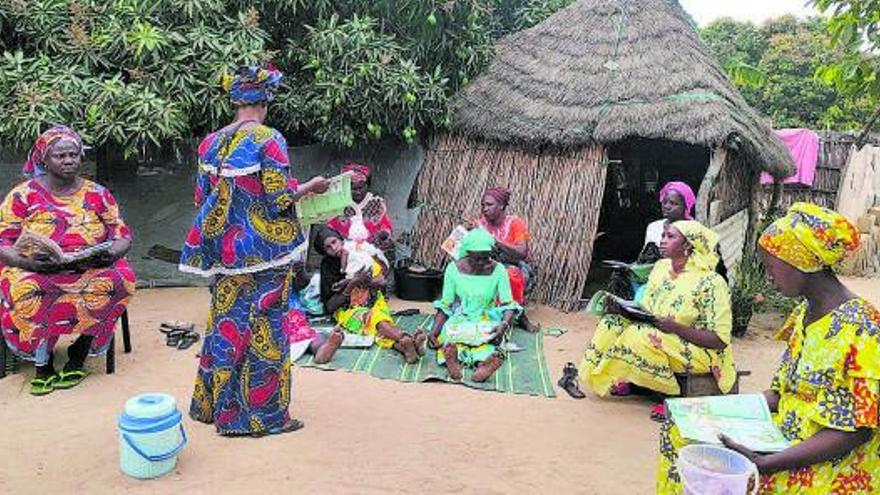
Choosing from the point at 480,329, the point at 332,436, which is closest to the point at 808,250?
the point at 332,436

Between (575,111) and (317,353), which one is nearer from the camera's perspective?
(317,353)

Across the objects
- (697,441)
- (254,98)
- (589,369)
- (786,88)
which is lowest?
(589,369)

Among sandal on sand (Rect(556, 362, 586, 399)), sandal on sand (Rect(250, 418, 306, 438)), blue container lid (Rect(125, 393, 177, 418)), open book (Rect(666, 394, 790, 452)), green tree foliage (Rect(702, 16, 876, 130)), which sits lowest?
sandal on sand (Rect(250, 418, 306, 438))

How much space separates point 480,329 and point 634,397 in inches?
46.1

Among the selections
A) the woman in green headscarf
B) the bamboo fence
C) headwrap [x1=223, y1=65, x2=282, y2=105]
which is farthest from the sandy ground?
the bamboo fence

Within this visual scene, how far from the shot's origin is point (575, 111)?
24.9 feet

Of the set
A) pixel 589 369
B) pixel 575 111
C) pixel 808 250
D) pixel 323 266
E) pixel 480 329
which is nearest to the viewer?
pixel 808 250

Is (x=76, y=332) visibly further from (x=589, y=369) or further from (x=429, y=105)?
(x=429, y=105)

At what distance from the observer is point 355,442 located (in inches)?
162

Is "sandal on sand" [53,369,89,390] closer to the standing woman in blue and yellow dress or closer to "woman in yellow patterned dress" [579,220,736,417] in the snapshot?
the standing woman in blue and yellow dress

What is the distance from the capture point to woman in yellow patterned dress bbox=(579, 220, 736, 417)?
14.0 feet

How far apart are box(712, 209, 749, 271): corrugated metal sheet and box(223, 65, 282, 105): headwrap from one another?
4.73 m

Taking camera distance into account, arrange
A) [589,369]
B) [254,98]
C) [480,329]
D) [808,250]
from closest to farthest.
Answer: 1. [808,250]
2. [254,98]
3. [589,369]
4. [480,329]

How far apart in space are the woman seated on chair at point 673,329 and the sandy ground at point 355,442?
0.29 m
